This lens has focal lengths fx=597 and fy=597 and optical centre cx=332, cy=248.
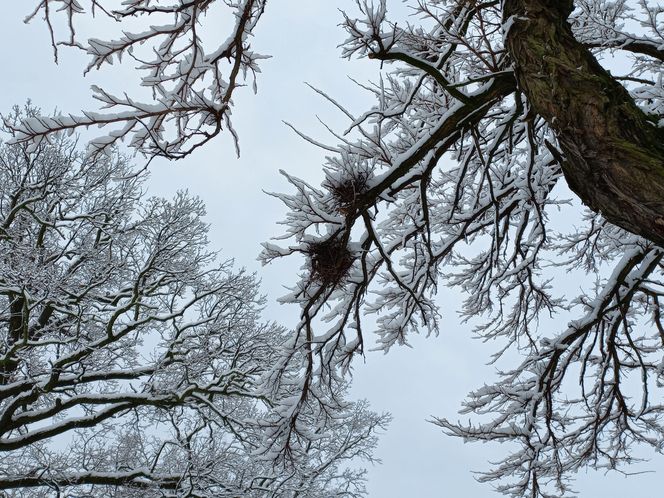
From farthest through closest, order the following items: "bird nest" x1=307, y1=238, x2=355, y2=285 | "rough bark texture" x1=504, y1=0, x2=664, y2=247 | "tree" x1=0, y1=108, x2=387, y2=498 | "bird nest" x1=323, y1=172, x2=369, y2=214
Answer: "tree" x1=0, y1=108, x2=387, y2=498
"bird nest" x1=307, y1=238, x2=355, y2=285
"bird nest" x1=323, y1=172, x2=369, y2=214
"rough bark texture" x1=504, y1=0, x2=664, y2=247

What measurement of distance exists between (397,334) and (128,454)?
5736 millimetres

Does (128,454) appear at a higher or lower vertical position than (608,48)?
lower

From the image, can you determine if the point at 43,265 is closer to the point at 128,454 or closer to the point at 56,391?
the point at 56,391

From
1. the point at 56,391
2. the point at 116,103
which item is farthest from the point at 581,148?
the point at 56,391

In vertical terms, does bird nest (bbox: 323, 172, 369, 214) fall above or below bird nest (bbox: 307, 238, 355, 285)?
above

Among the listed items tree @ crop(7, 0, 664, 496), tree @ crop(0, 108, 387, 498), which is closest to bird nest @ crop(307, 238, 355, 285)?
tree @ crop(7, 0, 664, 496)

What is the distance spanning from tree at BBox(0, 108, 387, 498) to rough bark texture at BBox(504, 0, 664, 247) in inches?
208

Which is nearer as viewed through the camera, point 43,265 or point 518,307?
point 518,307

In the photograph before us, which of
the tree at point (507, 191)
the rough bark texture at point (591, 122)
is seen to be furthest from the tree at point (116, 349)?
the rough bark texture at point (591, 122)

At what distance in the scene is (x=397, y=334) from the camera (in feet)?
18.2

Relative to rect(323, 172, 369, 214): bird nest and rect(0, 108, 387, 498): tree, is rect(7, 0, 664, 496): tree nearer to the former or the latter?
rect(323, 172, 369, 214): bird nest

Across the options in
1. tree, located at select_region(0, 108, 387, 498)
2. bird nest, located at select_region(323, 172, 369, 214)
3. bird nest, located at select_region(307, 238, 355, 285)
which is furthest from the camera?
tree, located at select_region(0, 108, 387, 498)

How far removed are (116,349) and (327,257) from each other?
547 cm

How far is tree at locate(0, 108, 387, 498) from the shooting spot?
7461 mm
